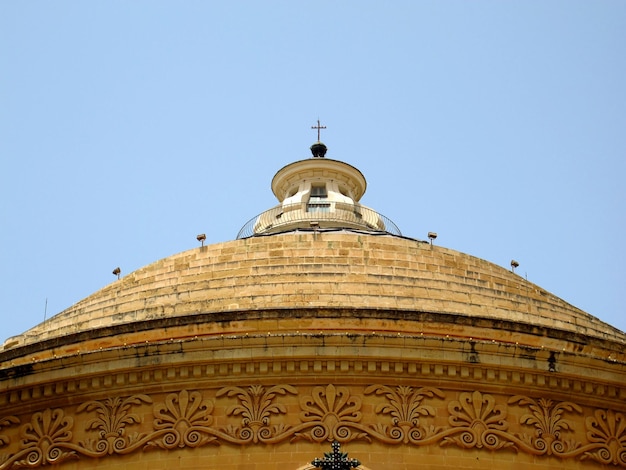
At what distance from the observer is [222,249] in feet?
96.9

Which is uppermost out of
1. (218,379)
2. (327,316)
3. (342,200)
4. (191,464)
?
(342,200)

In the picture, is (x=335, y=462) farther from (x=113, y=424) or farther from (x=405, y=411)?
(x=113, y=424)

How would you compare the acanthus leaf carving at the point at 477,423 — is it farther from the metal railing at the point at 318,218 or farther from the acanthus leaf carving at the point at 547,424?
the metal railing at the point at 318,218

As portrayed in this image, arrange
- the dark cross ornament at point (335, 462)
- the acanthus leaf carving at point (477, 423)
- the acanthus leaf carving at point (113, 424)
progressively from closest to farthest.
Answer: the dark cross ornament at point (335, 462)
the acanthus leaf carving at point (477, 423)
the acanthus leaf carving at point (113, 424)

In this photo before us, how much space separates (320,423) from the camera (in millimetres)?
21109

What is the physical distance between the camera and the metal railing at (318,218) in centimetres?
3522

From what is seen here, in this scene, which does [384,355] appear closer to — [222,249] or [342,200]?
[222,249]

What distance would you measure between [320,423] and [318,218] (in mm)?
14760

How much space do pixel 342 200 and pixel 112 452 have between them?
664 inches

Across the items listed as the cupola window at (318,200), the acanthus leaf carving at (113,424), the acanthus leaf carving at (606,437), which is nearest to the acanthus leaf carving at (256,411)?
the acanthus leaf carving at (113,424)

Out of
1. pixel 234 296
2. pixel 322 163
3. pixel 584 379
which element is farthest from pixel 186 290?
pixel 322 163

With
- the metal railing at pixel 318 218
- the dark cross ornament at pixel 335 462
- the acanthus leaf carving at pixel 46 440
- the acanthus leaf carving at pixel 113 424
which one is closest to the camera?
the dark cross ornament at pixel 335 462

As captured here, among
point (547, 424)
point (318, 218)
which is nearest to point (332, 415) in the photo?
point (547, 424)

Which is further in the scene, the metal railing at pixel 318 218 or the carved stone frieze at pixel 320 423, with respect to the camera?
the metal railing at pixel 318 218
